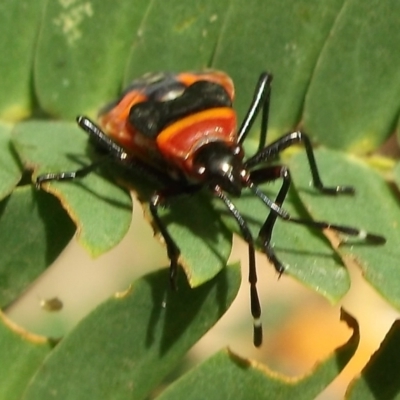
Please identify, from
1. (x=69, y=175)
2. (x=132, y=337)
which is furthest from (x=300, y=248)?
(x=69, y=175)

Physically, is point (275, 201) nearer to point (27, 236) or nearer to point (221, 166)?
point (221, 166)

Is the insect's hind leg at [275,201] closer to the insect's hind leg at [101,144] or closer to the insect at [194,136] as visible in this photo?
the insect at [194,136]

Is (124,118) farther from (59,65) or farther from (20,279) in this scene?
(20,279)

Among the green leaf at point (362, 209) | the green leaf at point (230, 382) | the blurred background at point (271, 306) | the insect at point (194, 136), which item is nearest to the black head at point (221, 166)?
the insect at point (194, 136)

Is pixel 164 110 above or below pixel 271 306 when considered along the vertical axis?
above

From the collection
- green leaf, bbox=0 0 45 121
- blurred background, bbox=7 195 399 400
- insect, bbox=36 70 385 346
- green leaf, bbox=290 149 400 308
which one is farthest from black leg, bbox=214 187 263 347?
blurred background, bbox=7 195 399 400

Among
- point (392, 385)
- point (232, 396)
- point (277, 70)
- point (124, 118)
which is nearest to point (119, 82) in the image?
point (124, 118)
